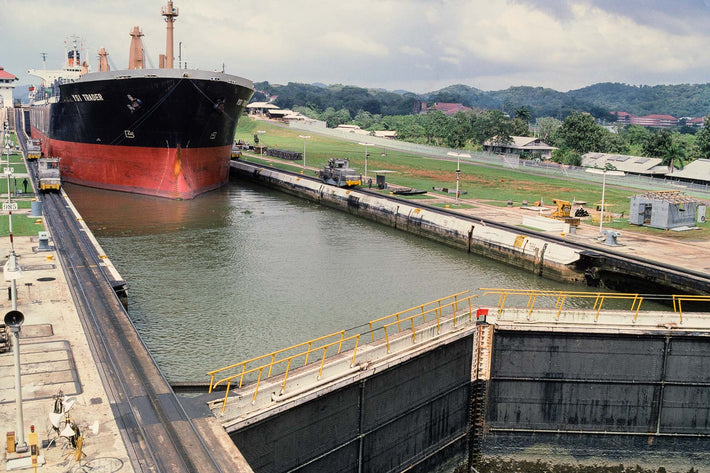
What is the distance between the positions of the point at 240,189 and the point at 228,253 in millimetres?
33941

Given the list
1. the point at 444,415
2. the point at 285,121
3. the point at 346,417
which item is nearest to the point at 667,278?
the point at 444,415

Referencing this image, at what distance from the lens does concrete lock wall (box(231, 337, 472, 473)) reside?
18.1 meters

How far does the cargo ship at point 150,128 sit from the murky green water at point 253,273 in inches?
132

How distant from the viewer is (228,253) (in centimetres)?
4294

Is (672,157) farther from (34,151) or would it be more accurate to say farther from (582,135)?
(34,151)

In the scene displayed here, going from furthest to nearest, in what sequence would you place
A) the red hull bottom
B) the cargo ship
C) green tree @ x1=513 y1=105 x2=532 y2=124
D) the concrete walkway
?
1. green tree @ x1=513 y1=105 x2=532 y2=124
2. the red hull bottom
3. the cargo ship
4. the concrete walkway

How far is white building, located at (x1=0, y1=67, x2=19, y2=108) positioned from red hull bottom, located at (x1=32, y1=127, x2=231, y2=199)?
9653cm

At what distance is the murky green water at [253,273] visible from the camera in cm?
2819

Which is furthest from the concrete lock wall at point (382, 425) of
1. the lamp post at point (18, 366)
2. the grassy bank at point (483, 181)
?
the grassy bank at point (483, 181)

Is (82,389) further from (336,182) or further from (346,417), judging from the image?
(336,182)

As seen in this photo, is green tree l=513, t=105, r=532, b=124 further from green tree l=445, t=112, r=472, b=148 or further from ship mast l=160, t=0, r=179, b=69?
ship mast l=160, t=0, r=179, b=69

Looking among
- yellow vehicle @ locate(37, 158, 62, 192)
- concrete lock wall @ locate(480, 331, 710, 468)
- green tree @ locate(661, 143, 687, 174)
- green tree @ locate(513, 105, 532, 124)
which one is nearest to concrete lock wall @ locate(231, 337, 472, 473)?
concrete lock wall @ locate(480, 331, 710, 468)

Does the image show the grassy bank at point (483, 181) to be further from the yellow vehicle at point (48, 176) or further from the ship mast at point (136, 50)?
the yellow vehicle at point (48, 176)

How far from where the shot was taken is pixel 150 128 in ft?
Result: 193
